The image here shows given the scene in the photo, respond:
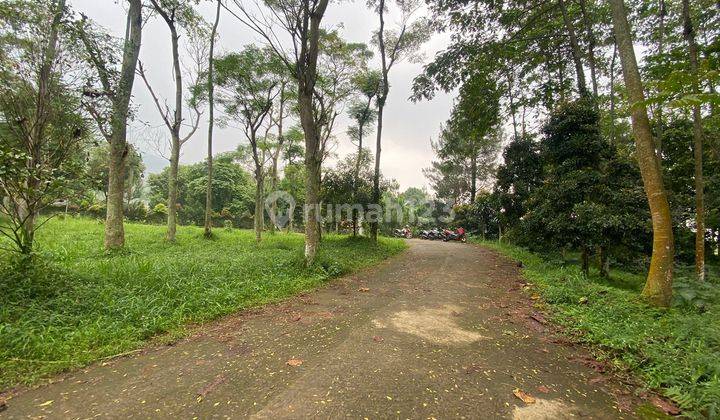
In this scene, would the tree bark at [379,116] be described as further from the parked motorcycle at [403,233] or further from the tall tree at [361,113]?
the parked motorcycle at [403,233]

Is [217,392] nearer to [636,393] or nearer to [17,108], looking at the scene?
[636,393]

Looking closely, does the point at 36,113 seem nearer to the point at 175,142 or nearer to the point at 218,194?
the point at 175,142

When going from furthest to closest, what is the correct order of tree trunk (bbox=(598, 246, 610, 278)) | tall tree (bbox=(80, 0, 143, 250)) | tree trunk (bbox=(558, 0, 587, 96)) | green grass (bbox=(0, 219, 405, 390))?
tree trunk (bbox=(558, 0, 587, 96)) → tree trunk (bbox=(598, 246, 610, 278)) → tall tree (bbox=(80, 0, 143, 250)) → green grass (bbox=(0, 219, 405, 390))

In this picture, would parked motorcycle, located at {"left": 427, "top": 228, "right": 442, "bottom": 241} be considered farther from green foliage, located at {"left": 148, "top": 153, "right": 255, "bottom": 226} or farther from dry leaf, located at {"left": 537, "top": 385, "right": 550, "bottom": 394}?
dry leaf, located at {"left": 537, "top": 385, "right": 550, "bottom": 394}

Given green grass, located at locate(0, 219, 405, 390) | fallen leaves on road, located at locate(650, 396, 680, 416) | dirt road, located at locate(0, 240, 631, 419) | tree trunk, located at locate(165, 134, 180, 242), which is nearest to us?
dirt road, located at locate(0, 240, 631, 419)

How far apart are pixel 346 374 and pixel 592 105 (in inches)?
393

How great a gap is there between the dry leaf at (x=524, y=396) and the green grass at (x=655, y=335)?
4.03 ft

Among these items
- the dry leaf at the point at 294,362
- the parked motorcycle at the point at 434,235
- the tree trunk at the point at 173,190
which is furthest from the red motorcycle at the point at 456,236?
the dry leaf at the point at 294,362

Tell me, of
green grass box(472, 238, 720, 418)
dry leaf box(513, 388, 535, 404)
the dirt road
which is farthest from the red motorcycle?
dry leaf box(513, 388, 535, 404)

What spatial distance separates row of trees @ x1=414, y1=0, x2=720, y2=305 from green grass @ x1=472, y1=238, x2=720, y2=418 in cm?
62

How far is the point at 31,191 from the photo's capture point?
4.21 metres

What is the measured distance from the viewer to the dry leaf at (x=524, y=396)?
8.57 feet

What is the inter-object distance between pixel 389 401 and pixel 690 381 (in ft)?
9.40

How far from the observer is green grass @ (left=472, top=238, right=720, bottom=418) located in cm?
271
